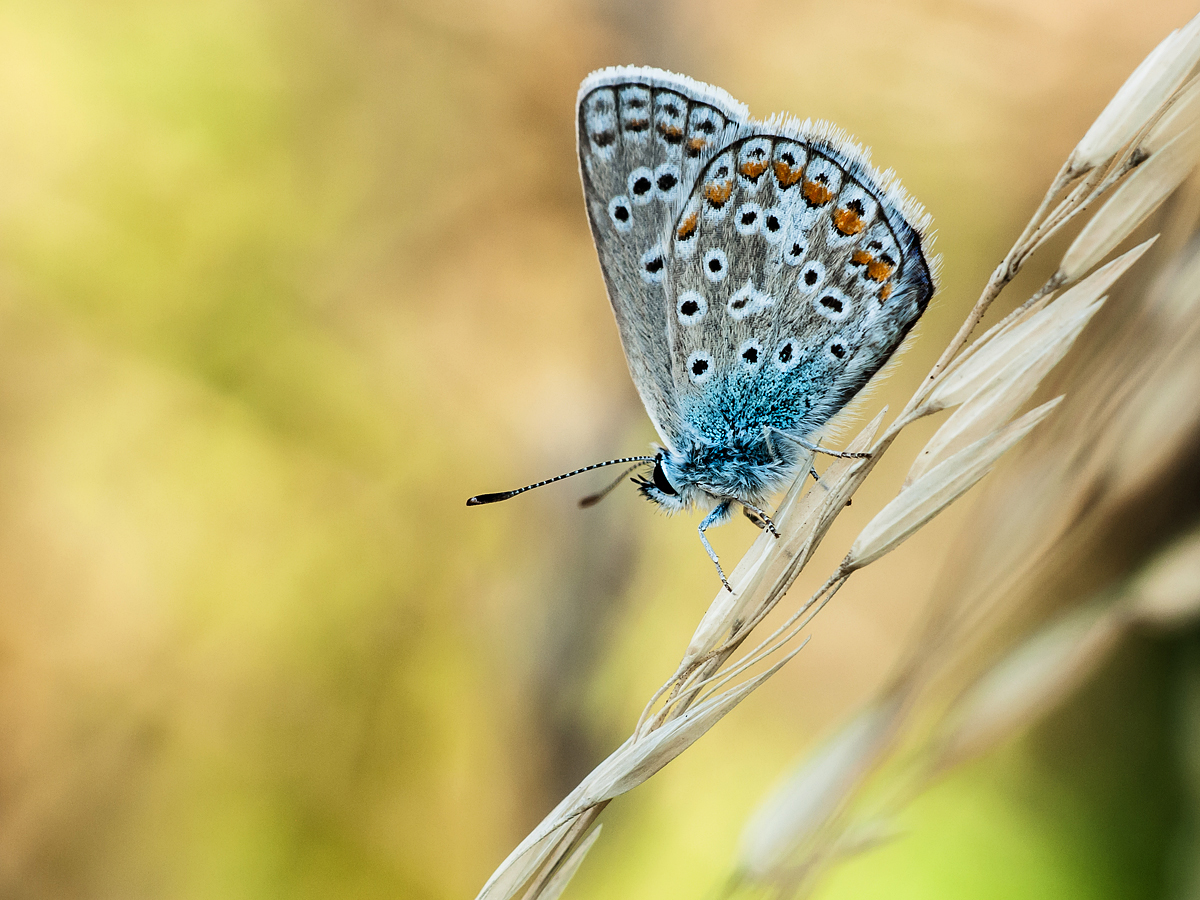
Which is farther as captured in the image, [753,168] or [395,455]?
[395,455]

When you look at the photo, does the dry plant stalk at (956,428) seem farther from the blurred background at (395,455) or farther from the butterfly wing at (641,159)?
the blurred background at (395,455)

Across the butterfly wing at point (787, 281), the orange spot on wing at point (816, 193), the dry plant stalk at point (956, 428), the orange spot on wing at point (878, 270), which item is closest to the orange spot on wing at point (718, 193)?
the butterfly wing at point (787, 281)

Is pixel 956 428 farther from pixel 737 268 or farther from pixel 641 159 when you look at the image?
pixel 641 159

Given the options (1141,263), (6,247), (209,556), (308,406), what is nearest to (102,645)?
(209,556)

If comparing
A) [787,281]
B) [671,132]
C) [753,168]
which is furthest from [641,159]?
[787,281]

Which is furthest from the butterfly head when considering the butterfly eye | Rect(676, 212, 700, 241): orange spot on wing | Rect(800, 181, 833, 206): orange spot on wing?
Rect(800, 181, 833, 206): orange spot on wing

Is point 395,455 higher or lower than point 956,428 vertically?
higher
